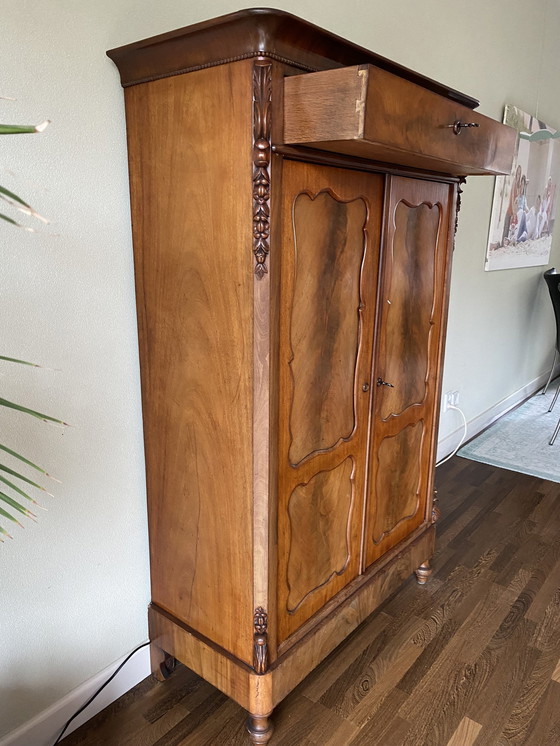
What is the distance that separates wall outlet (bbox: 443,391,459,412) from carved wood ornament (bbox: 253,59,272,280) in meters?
2.24

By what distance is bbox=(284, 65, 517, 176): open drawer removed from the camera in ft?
3.40

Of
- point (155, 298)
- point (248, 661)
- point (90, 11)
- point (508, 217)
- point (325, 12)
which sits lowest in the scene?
point (248, 661)

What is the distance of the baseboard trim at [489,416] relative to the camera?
Answer: 10.9 ft

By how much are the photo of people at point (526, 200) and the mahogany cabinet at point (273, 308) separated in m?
1.65

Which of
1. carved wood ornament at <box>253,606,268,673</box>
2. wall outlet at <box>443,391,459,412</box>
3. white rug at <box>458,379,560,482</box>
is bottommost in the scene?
white rug at <box>458,379,560,482</box>

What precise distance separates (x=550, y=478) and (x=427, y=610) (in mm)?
1458

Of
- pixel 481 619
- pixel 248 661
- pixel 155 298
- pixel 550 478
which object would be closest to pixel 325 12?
pixel 155 298

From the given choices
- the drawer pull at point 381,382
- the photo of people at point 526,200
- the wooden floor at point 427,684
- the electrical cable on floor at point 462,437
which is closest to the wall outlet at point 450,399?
the electrical cable on floor at point 462,437

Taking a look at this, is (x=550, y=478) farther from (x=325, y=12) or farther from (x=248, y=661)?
(x=325, y=12)

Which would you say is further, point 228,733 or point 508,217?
point 508,217

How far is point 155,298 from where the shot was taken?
1398mm

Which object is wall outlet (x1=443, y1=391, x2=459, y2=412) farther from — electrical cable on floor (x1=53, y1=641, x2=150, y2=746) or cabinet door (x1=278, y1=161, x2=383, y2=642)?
electrical cable on floor (x1=53, y1=641, x2=150, y2=746)

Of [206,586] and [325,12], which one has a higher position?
[325,12]

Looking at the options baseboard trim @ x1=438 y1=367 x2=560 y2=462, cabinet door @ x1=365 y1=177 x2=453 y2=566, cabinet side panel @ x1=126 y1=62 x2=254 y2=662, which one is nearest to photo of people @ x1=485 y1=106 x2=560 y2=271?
baseboard trim @ x1=438 y1=367 x2=560 y2=462
